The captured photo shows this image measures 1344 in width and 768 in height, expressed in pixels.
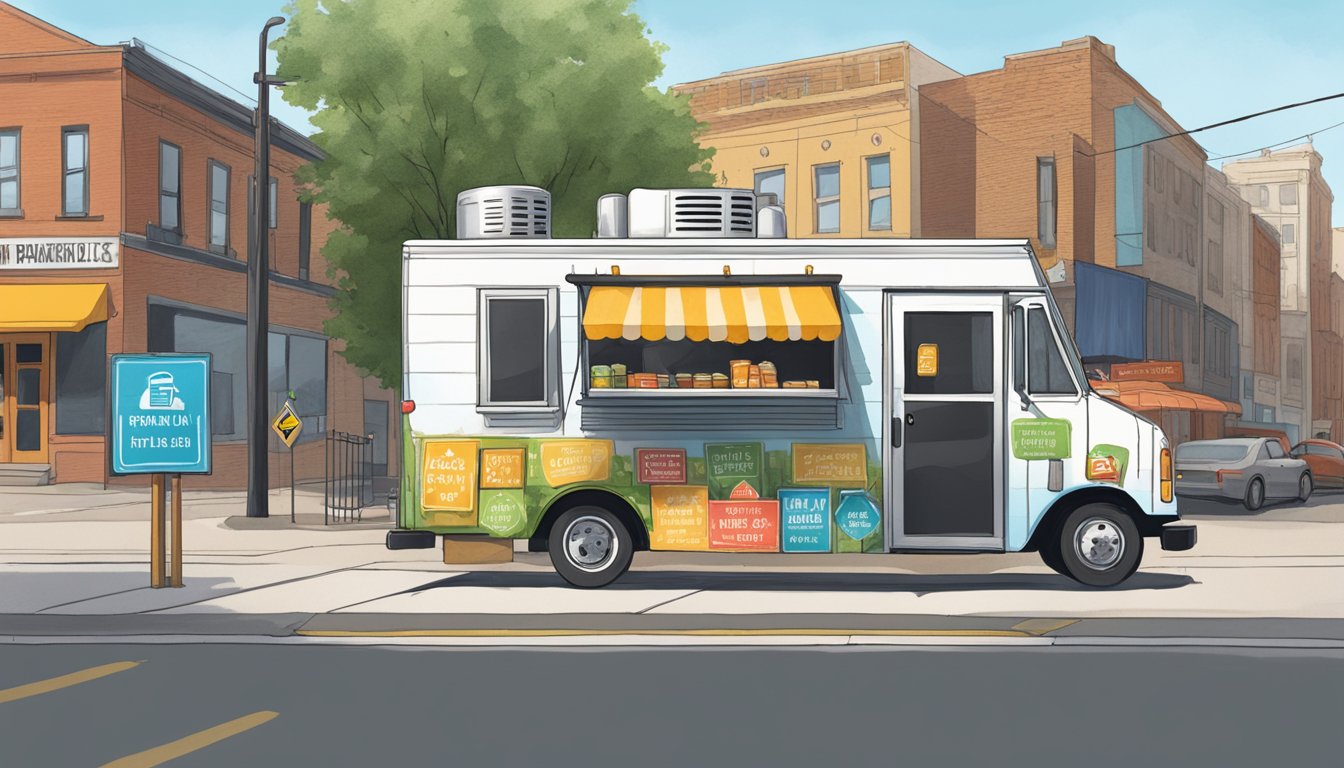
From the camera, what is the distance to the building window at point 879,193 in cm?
3534

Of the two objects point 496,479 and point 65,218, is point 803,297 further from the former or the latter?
point 65,218

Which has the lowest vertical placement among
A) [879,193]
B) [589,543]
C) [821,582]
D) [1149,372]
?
[821,582]

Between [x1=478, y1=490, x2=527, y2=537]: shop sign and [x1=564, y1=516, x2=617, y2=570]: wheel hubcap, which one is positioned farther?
[x1=564, y1=516, x2=617, y2=570]: wheel hubcap

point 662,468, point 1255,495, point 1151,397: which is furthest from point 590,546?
point 1151,397

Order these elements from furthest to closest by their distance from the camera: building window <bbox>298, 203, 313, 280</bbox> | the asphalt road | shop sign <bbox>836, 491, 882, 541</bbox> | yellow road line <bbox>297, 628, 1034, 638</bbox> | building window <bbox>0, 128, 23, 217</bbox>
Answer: building window <bbox>298, 203, 313, 280</bbox> < building window <bbox>0, 128, 23, 217</bbox> < shop sign <bbox>836, 491, 882, 541</bbox> < yellow road line <bbox>297, 628, 1034, 638</bbox> < the asphalt road

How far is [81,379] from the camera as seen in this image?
28312 millimetres

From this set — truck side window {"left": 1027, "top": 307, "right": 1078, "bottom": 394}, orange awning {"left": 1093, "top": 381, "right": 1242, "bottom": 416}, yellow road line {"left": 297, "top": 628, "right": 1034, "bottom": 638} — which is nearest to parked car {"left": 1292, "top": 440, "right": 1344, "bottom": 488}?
orange awning {"left": 1093, "top": 381, "right": 1242, "bottom": 416}

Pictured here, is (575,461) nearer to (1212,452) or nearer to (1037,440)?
(1037,440)

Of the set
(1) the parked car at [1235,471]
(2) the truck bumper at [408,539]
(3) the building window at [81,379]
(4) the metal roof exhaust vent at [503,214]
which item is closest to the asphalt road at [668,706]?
(2) the truck bumper at [408,539]

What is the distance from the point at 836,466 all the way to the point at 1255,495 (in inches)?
646

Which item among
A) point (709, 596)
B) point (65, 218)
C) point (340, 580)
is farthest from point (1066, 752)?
point (65, 218)

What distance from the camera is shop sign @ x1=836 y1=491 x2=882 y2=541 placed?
11.8 meters

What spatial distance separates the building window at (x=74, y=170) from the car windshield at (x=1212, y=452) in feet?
71.3

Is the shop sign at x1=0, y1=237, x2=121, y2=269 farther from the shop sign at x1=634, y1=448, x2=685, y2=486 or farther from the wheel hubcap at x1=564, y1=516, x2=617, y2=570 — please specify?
the shop sign at x1=634, y1=448, x2=685, y2=486
